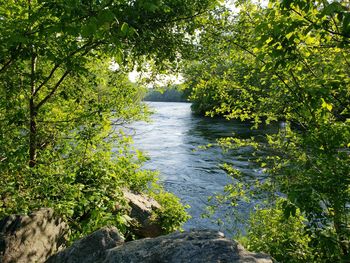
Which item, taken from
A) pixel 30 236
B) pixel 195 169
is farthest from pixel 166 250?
pixel 195 169

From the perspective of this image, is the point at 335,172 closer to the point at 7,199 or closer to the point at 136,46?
the point at 136,46

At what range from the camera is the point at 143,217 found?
430 inches

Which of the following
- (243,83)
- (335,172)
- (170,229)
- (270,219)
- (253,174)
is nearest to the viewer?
(335,172)

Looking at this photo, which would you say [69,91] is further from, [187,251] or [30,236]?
[187,251]

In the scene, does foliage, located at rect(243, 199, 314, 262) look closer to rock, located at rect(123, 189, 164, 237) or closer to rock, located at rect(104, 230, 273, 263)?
Result: rock, located at rect(104, 230, 273, 263)

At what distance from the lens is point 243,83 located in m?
8.56

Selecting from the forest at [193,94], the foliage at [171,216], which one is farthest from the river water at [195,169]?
the forest at [193,94]

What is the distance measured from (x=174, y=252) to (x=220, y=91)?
5.54 metres

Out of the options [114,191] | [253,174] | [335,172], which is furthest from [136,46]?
[253,174]

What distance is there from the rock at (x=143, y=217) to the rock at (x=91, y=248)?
558 cm

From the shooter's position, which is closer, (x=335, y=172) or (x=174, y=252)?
(x=174, y=252)

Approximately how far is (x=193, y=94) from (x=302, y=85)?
365cm

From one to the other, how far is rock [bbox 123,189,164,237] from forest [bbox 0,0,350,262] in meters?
2.56

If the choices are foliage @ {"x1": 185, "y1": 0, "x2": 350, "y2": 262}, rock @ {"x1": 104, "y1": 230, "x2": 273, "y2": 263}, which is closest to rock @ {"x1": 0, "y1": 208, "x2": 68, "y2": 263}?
rock @ {"x1": 104, "y1": 230, "x2": 273, "y2": 263}
